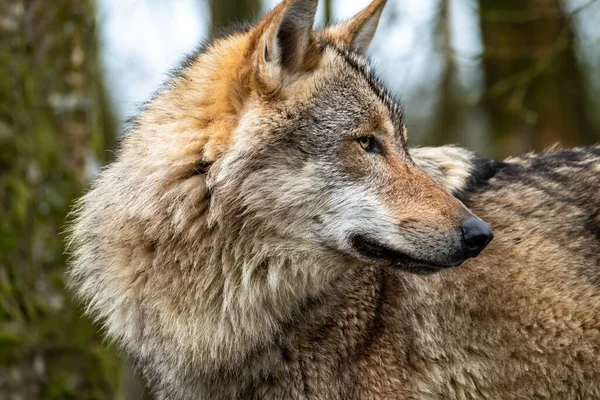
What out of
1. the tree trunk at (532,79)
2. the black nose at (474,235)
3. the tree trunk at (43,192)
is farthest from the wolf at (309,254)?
the tree trunk at (532,79)

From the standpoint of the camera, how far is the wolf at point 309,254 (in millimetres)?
3797

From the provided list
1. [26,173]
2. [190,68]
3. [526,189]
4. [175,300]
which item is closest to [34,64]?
[26,173]

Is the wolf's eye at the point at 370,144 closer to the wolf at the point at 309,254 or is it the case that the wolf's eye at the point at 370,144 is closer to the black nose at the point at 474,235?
the wolf at the point at 309,254

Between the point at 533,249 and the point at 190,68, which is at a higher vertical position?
the point at 190,68

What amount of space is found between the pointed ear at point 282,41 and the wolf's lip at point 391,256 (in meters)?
0.88

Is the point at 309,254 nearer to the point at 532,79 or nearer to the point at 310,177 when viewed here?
the point at 310,177

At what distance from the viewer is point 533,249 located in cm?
431

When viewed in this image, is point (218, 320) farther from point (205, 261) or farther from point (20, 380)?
point (20, 380)

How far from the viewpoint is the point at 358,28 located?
14.8 ft

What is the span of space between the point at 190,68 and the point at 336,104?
2.85 feet

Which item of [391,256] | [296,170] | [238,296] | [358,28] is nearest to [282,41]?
[296,170]

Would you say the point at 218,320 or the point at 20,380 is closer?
the point at 218,320

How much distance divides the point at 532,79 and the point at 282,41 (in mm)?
7642

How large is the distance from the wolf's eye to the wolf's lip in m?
0.48
